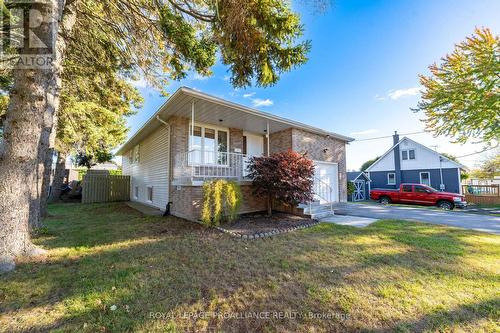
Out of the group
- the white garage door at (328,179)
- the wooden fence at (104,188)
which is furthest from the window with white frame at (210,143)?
the wooden fence at (104,188)

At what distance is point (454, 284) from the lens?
10.3 feet

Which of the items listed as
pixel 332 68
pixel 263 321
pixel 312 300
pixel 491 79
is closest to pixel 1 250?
pixel 263 321

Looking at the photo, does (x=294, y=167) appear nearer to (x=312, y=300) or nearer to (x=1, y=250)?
(x=312, y=300)

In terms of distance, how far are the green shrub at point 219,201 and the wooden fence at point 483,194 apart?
2225cm

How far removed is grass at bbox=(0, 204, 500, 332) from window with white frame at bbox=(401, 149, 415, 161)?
18.5 metres

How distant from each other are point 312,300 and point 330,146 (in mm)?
10245

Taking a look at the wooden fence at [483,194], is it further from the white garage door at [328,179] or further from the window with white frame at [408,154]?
the white garage door at [328,179]

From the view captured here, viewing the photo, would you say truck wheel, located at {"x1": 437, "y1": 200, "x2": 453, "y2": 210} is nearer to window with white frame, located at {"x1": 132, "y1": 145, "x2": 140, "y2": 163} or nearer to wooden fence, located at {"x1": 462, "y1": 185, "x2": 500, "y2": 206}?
wooden fence, located at {"x1": 462, "y1": 185, "x2": 500, "y2": 206}

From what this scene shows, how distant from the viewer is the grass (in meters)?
2.26

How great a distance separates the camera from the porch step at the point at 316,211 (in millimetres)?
7774

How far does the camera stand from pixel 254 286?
9.79ft

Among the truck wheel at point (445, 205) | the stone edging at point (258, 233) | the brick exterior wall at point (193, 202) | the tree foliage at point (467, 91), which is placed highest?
the tree foliage at point (467, 91)

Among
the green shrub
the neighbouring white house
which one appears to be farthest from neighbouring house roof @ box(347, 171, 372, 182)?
the green shrub

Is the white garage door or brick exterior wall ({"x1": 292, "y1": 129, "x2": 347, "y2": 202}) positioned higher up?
brick exterior wall ({"x1": 292, "y1": 129, "x2": 347, "y2": 202})
